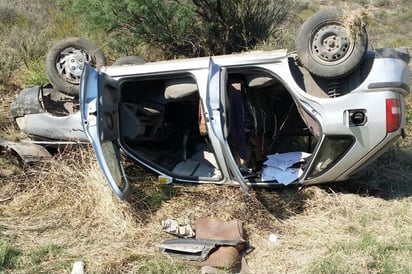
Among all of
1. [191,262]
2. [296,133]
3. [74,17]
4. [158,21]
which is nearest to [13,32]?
[74,17]

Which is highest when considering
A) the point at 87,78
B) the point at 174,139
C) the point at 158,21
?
the point at 158,21

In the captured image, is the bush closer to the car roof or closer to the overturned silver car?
the overturned silver car

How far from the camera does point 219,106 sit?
4.99 metres

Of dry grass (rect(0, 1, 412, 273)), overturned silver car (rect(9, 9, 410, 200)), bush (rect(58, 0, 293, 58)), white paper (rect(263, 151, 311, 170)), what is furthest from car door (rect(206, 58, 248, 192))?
bush (rect(58, 0, 293, 58))

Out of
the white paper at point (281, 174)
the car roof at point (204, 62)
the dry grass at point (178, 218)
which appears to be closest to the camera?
the dry grass at point (178, 218)

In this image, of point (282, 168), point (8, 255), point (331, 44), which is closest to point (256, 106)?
point (282, 168)

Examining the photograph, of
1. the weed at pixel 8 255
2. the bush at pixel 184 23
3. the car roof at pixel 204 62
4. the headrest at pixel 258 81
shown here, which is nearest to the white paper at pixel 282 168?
the headrest at pixel 258 81

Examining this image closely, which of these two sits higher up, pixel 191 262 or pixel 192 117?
pixel 192 117

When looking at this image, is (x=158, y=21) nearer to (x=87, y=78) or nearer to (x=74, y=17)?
(x=74, y=17)

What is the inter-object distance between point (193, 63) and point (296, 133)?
198 cm

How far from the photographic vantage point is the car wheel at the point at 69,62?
238 inches

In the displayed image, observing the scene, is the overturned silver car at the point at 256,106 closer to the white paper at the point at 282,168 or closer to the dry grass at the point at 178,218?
the white paper at the point at 282,168

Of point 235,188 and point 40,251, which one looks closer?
point 40,251

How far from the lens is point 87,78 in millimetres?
4879
